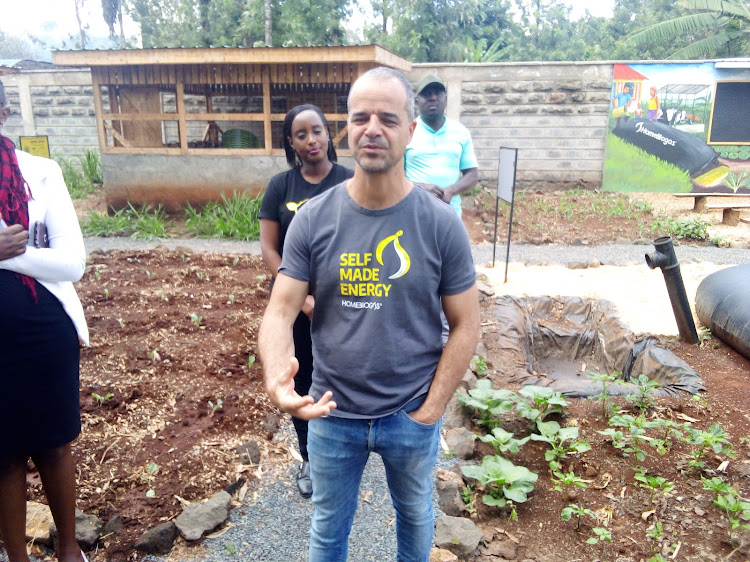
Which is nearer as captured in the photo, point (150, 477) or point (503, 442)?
point (150, 477)

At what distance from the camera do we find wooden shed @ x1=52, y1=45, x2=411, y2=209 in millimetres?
9766

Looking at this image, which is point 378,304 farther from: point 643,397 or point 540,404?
point 643,397

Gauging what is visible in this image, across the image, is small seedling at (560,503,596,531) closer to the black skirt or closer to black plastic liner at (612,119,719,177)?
the black skirt

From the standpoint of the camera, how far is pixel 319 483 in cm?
200

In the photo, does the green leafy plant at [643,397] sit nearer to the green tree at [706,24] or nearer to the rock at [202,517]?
the rock at [202,517]

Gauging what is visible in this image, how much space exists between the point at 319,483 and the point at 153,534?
115cm

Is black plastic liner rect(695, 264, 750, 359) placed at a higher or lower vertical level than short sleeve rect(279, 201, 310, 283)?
lower

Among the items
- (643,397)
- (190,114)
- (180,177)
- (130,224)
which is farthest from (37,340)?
(190,114)

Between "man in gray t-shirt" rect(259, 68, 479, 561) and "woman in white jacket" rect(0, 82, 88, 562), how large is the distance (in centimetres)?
99

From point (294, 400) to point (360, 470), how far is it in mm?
477

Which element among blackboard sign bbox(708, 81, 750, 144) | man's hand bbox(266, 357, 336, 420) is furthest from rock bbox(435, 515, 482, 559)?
blackboard sign bbox(708, 81, 750, 144)

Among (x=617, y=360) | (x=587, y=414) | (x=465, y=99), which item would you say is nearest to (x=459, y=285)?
(x=587, y=414)

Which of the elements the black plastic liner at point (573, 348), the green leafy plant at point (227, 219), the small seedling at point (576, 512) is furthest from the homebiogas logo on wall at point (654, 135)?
the small seedling at point (576, 512)

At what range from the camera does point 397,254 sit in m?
1.84
